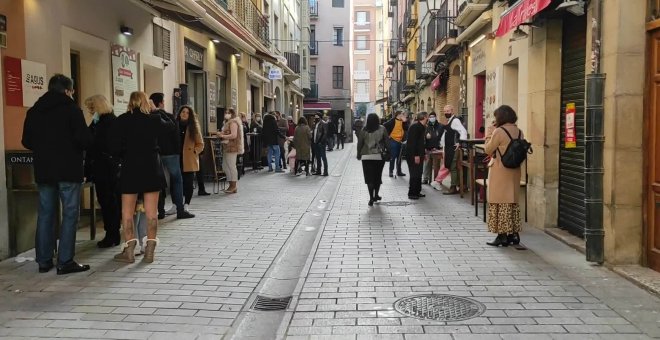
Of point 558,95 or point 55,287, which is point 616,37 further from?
point 55,287

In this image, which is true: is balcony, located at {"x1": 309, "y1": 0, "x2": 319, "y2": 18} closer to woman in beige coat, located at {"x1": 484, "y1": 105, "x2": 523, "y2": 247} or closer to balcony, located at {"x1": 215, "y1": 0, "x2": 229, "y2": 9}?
balcony, located at {"x1": 215, "y1": 0, "x2": 229, "y2": 9}

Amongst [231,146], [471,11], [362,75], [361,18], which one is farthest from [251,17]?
[362,75]

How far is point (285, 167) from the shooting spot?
19281mm

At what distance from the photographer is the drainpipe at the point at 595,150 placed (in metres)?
6.09

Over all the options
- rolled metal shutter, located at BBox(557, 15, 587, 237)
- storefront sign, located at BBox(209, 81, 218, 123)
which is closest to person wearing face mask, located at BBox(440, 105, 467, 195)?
rolled metal shutter, located at BBox(557, 15, 587, 237)

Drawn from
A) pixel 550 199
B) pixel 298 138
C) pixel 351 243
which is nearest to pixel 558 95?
pixel 550 199

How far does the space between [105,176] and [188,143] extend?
282 centimetres

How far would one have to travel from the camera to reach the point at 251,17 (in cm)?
2203

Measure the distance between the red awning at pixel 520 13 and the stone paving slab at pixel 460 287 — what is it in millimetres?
2783

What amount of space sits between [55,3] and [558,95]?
6786mm

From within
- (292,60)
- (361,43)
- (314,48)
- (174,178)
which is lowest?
(174,178)

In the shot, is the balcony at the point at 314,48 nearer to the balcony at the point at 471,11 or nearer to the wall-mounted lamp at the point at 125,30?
the balcony at the point at 471,11

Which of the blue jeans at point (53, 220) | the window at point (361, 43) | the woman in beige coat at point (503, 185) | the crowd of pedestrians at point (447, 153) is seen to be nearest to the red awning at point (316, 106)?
the window at point (361, 43)

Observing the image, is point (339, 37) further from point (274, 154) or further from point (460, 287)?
point (460, 287)
